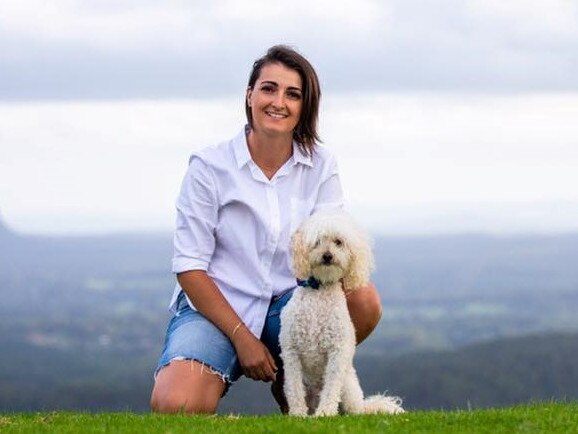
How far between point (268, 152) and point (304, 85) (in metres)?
0.63

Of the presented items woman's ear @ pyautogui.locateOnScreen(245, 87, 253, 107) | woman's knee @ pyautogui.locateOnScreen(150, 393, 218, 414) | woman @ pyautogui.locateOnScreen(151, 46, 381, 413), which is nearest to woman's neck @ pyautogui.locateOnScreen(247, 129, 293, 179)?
woman @ pyautogui.locateOnScreen(151, 46, 381, 413)

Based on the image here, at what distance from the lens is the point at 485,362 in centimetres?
16075

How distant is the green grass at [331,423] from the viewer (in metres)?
9.45

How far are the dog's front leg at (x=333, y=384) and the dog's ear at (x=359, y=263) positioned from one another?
55cm

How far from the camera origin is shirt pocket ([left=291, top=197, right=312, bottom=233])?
36.2ft

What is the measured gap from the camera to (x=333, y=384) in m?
10.4

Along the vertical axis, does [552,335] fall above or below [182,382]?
below

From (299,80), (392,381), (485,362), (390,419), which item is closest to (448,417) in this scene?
(390,419)

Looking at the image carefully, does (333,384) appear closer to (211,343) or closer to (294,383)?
(294,383)

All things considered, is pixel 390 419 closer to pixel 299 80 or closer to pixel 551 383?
pixel 299 80

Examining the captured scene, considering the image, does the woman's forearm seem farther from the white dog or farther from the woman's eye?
the woman's eye

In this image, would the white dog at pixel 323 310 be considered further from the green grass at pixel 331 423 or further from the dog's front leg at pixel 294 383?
the green grass at pixel 331 423

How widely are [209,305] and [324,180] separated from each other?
1.42 m

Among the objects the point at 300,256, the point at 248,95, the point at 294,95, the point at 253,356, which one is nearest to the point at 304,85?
the point at 294,95
